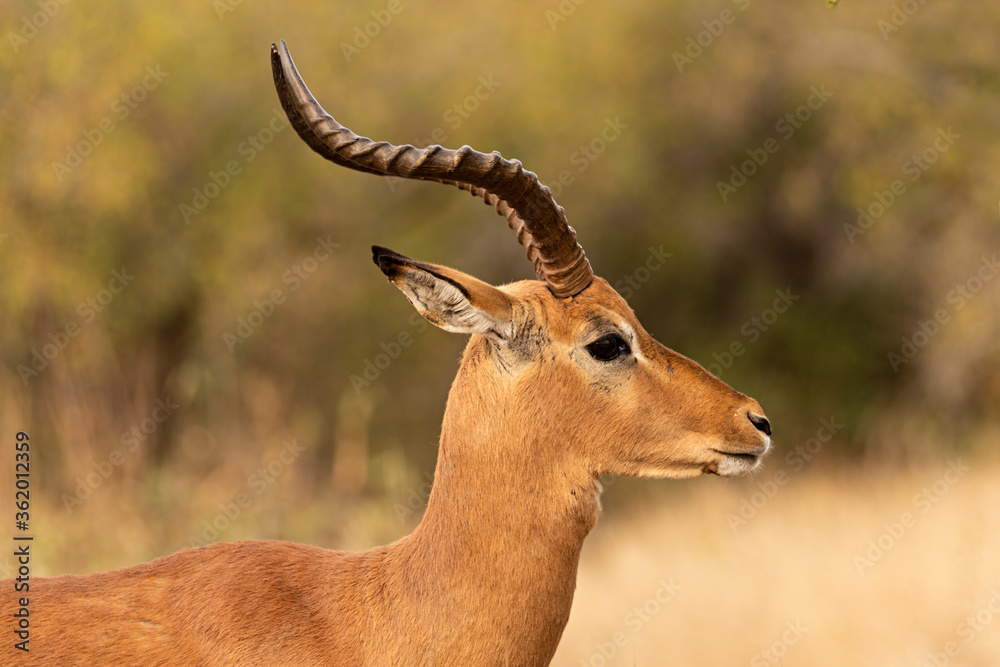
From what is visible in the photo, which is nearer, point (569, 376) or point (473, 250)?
point (569, 376)

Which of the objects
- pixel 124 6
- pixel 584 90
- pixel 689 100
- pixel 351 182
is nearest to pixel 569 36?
pixel 584 90

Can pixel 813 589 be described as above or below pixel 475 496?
above

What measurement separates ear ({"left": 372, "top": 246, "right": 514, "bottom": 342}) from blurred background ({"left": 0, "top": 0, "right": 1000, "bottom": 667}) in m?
5.42

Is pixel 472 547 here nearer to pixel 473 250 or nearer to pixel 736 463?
pixel 736 463

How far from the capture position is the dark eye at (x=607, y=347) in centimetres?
496

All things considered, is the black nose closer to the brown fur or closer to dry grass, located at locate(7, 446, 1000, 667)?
the brown fur

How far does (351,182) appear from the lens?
17.8 m

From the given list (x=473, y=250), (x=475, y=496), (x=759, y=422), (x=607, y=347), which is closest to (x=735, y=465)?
(x=759, y=422)

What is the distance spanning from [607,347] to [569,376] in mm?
229

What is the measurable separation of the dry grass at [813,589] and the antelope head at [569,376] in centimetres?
242

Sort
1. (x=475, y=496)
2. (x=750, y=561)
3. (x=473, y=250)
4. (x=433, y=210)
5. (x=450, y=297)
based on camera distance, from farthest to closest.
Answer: (x=433, y=210) < (x=473, y=250) < (x=750, y=561) < (x=475, y=496) < (x=450, y=297)

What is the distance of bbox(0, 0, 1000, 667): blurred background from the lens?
1216 cm

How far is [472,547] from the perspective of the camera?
15.1 ft

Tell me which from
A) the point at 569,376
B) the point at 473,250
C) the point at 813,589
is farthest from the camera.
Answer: the point at 473,250
